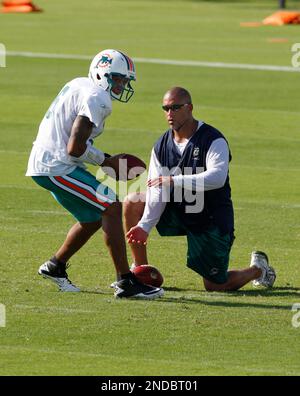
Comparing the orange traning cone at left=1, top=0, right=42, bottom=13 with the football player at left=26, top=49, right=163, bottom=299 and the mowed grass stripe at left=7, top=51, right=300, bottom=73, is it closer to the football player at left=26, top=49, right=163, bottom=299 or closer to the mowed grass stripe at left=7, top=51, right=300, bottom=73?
the mowed grass stripe at left=7, top=51, right=300, bottom=73

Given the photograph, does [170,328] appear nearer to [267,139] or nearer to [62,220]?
[62,220]

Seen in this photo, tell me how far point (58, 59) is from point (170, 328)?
16.2m

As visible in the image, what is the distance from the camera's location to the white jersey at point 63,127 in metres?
9.18

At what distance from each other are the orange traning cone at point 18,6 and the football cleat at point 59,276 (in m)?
27.5

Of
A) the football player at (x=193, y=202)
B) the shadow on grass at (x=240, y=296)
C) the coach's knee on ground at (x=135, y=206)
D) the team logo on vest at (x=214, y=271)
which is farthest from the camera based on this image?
the coach's knee on ground at (x=135, y=206)

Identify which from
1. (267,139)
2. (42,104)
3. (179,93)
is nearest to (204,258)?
(179,93)

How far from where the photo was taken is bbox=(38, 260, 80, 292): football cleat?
30.9ft

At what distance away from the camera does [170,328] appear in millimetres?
8312

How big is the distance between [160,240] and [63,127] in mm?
2541

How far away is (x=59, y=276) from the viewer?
9469mm

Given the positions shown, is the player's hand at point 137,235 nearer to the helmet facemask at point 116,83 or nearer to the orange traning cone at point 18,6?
the helmet facemask at point 116,83

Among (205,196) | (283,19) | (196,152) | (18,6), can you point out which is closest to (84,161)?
(196,152)

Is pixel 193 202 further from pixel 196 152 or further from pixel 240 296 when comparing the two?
pixel 240 296

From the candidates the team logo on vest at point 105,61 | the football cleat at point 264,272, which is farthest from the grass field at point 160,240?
the team logo on vest at point 105,61
